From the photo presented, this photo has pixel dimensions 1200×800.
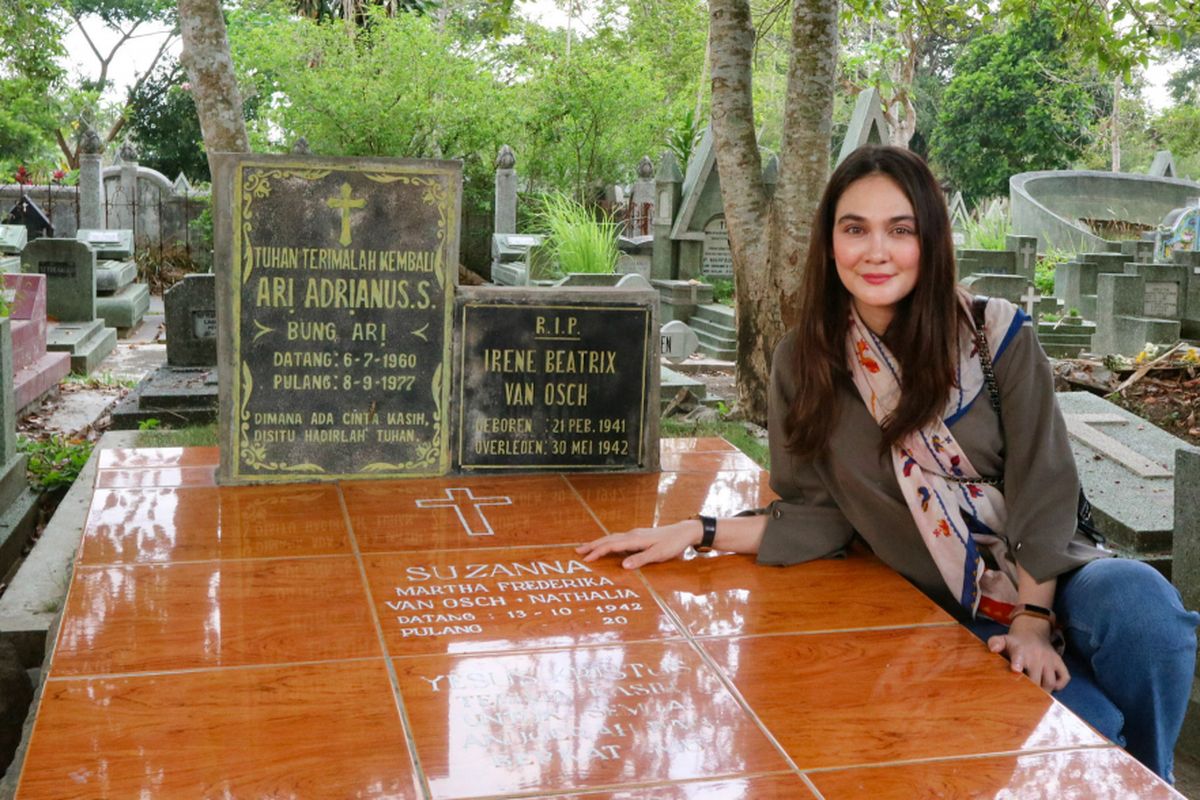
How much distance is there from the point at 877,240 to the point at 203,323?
6.80m

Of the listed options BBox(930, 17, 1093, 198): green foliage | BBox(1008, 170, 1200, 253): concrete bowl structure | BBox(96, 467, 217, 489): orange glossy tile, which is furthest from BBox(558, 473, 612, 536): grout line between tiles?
BBox(930, 17, 1093, 198): green foliage

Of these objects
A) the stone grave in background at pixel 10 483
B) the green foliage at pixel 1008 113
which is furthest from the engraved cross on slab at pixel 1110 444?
the green foliage at pixel 1008 113

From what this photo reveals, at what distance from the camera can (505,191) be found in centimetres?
1878

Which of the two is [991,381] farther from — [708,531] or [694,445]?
[694,445]

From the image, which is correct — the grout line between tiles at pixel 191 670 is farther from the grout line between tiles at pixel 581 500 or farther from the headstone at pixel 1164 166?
the headstone at pixel 1164 166

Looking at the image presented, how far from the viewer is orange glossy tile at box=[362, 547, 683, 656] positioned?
285cm

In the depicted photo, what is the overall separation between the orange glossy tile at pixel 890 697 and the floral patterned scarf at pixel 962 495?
0.42 feet

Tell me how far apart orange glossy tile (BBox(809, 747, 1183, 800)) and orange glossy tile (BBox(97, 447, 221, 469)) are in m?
2.86

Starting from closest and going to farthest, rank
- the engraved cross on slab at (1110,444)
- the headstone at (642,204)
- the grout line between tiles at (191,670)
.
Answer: the grout line between tiles at (191,670), the engraved cross on slab at (1110,444), the headstone at (642,204)

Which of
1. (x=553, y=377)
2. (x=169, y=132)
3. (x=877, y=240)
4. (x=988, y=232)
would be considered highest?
(x=169, y=132)

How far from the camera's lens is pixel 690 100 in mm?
31547

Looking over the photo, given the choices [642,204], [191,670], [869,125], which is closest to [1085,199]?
[642,204]

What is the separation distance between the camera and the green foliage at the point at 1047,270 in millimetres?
18156

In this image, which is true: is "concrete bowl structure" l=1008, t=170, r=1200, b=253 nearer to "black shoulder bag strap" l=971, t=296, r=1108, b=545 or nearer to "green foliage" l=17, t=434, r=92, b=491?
"green foliage" l=17, t=434, r=92, b=491
